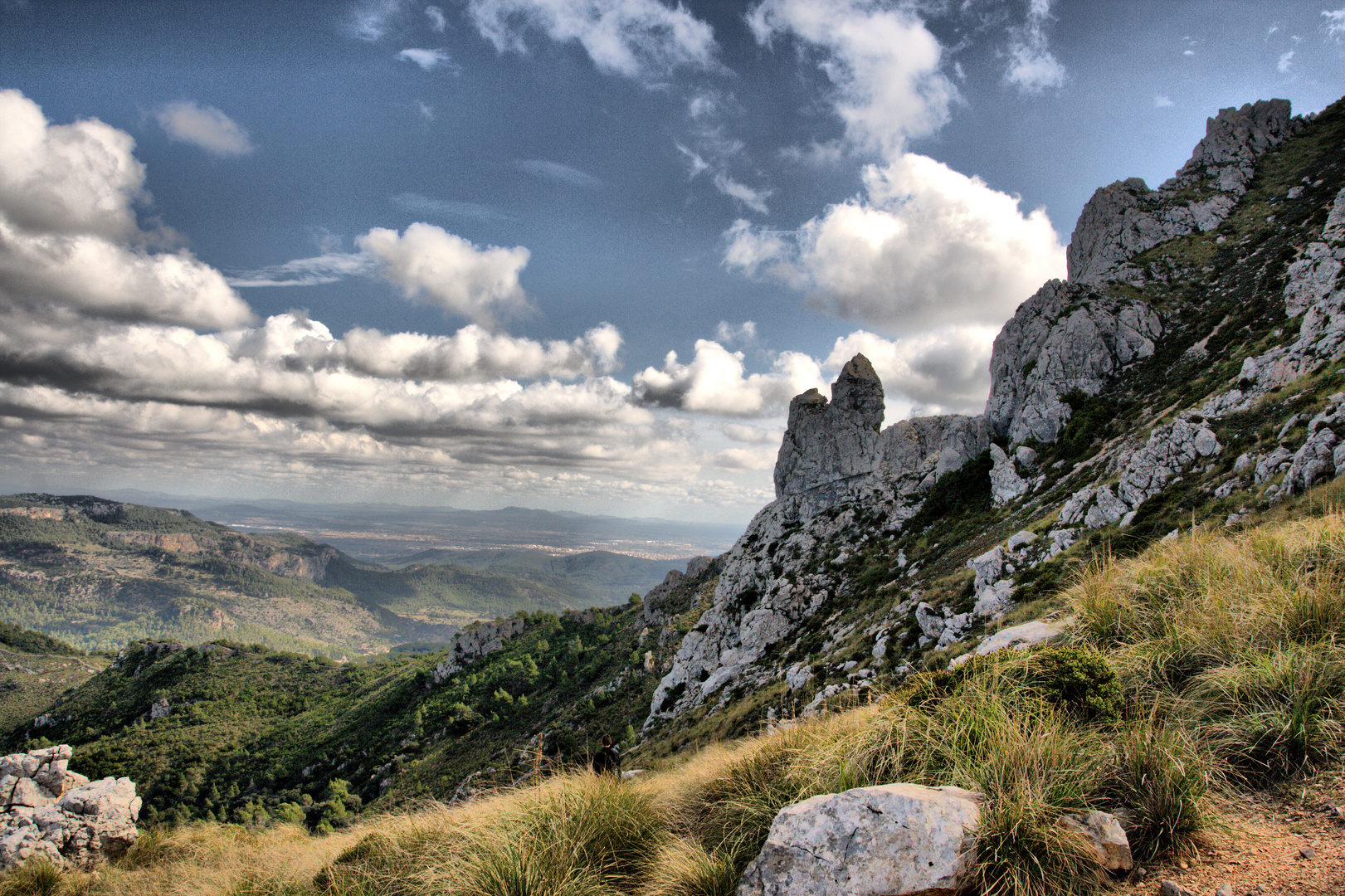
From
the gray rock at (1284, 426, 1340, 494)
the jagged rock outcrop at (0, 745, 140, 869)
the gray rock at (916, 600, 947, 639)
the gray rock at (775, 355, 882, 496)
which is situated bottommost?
the jagged rock outcrop at (0, 745, 140, 869)

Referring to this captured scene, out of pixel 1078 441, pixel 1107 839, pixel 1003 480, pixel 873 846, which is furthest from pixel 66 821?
pixel 1078 441

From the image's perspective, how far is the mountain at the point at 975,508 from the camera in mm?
21344

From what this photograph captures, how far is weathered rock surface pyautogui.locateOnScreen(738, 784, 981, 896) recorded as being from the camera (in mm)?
4383

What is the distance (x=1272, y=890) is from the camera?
3.80 meters

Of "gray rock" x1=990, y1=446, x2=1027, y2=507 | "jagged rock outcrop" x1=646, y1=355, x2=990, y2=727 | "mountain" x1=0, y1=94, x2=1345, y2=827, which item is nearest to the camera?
"mountain" x1=0, y1=94, x2=1345, y2=827

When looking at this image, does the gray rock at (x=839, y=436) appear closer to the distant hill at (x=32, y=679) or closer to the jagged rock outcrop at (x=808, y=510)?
the jagged rock outcrop at (x=808, y=510)

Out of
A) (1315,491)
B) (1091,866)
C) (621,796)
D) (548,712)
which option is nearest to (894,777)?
(1091,866)

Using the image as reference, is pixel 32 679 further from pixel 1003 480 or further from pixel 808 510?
pixel 1003 480

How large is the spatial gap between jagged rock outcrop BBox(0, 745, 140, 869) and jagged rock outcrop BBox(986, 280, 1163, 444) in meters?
57.7

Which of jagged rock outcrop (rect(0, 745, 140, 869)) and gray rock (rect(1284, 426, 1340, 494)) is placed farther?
jagged rock outcrop (rect(0, 745, 140, 869))

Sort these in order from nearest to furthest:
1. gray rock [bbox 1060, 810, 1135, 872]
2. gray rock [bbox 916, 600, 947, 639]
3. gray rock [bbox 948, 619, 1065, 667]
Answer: gray rock [bbox 1060, 810, 1135, 872]
gray rock [bbox 948, 619, 1065, 667]
gray rock [bbox 916, 600, 947, 639]

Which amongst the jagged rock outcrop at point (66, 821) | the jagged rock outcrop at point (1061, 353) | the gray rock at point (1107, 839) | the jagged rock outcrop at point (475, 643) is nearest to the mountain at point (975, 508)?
the jagged rock outcrop at point (1061, 353)

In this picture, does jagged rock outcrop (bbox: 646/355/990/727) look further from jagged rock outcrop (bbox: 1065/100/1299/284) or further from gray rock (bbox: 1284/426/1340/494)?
gray rock (bbox: 1284/426/1340/494)

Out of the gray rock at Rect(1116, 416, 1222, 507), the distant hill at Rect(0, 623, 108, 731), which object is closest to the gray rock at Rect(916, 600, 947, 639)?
the gray rock at Rect(1116, 416, 1222, 507)
